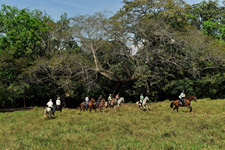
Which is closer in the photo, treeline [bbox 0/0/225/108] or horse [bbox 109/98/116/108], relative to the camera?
horse [bbox 109/98/116/108]

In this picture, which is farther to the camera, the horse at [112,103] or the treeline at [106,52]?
the treeline at [106,52]

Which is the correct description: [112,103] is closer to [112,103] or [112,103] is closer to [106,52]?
[112,103]

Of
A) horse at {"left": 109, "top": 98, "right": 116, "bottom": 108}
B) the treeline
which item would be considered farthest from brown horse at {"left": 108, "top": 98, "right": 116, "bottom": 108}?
the treeline

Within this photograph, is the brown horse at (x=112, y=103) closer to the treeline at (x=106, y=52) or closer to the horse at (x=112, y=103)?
the horse at (x=112, y=103)

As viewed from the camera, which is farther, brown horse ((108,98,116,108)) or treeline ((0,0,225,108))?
treeline ((0,0,225,108))

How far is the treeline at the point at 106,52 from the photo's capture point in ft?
99.9

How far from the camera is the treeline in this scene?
30.5 m

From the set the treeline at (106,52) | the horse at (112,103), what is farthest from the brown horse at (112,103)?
the treeline at (106,52)

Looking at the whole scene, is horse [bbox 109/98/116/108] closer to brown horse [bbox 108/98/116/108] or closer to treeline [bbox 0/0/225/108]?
brown horse [bbox 108/98/116/108]

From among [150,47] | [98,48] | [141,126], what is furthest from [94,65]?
[141,126]

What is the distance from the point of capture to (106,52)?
33.6 m

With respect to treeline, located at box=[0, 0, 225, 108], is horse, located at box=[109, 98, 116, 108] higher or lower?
lower

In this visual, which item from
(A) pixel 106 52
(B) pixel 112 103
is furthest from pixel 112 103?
(A) pixel 106 52

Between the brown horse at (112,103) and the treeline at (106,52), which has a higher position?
the treeline at (106,52)
